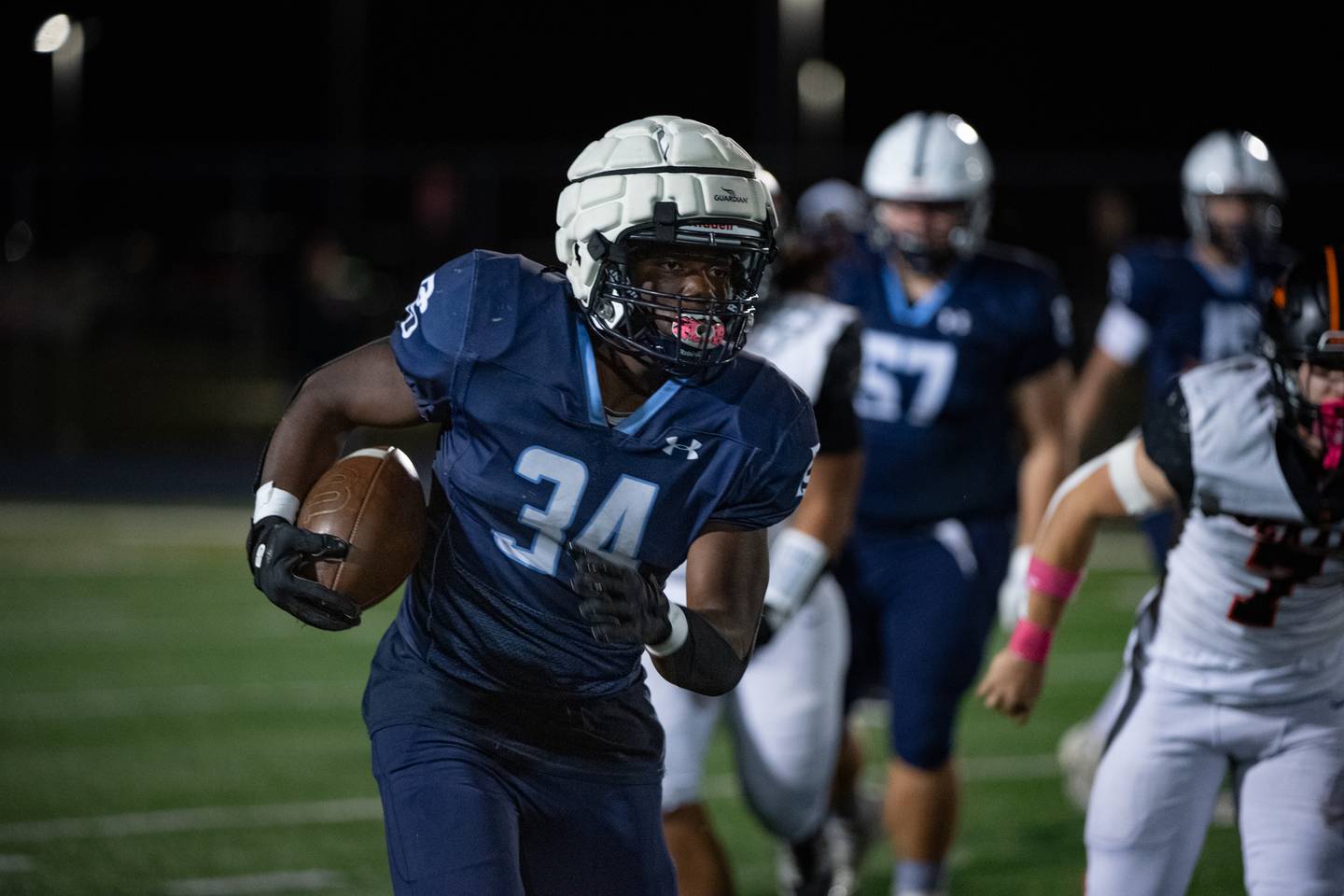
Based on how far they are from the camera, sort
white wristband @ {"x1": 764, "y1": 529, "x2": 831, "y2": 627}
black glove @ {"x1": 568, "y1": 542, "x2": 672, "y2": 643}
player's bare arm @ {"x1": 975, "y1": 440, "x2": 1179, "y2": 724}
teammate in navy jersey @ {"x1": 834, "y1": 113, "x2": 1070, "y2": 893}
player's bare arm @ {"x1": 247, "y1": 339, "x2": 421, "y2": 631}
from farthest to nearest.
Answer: teammate in navy jersey @ {"x1": 834, "y1": 113, "x2": 1070, "y2": 893} < white wristband @ {"x1": 764, "y1": 529, "x2": 831, "y2": 627} < player's bare arm @ {"x1": 975, "y1": 440, "x2": 1179, "y2": 724} < player's bare arm @ {"x1": 247, "y1": 339, "x2": 421, "y2": 631} < black glove @ {"x1": 568, "y1": 542, "x2": 672, "y2": 643}

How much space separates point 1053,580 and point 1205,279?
2971 mm

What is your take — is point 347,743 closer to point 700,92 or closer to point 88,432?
point 88,432

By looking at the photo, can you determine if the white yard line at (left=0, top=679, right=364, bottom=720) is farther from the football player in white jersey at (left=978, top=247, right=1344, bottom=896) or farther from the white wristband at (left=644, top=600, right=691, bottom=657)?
the white wristband at (left=644, top=600, right=691, bottom=657)

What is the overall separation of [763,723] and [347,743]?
2.64 m

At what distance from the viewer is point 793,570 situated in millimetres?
3869

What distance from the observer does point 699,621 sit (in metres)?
2.72

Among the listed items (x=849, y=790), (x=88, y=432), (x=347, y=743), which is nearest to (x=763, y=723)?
(x=849, y=790)

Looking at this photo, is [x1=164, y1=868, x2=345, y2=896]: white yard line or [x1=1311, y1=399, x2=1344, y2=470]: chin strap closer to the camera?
[x1=1311, y1=399, x2=1344, y2=470]: chin strap

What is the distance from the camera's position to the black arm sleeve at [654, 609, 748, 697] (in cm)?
266

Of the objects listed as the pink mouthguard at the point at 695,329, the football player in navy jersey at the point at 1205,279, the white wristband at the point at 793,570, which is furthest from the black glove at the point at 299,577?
the football player in navy jersey at the point at 1205,279

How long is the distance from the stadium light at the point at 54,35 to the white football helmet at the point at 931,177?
52.2ft

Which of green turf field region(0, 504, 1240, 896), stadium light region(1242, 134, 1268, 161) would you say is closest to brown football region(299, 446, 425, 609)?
green turf field region(0, 504, 1240, 896)

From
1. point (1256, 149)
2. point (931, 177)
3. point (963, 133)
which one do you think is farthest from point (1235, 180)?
point (931, 177)

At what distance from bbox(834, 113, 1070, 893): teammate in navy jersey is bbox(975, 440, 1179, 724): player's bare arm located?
1.14 metres
